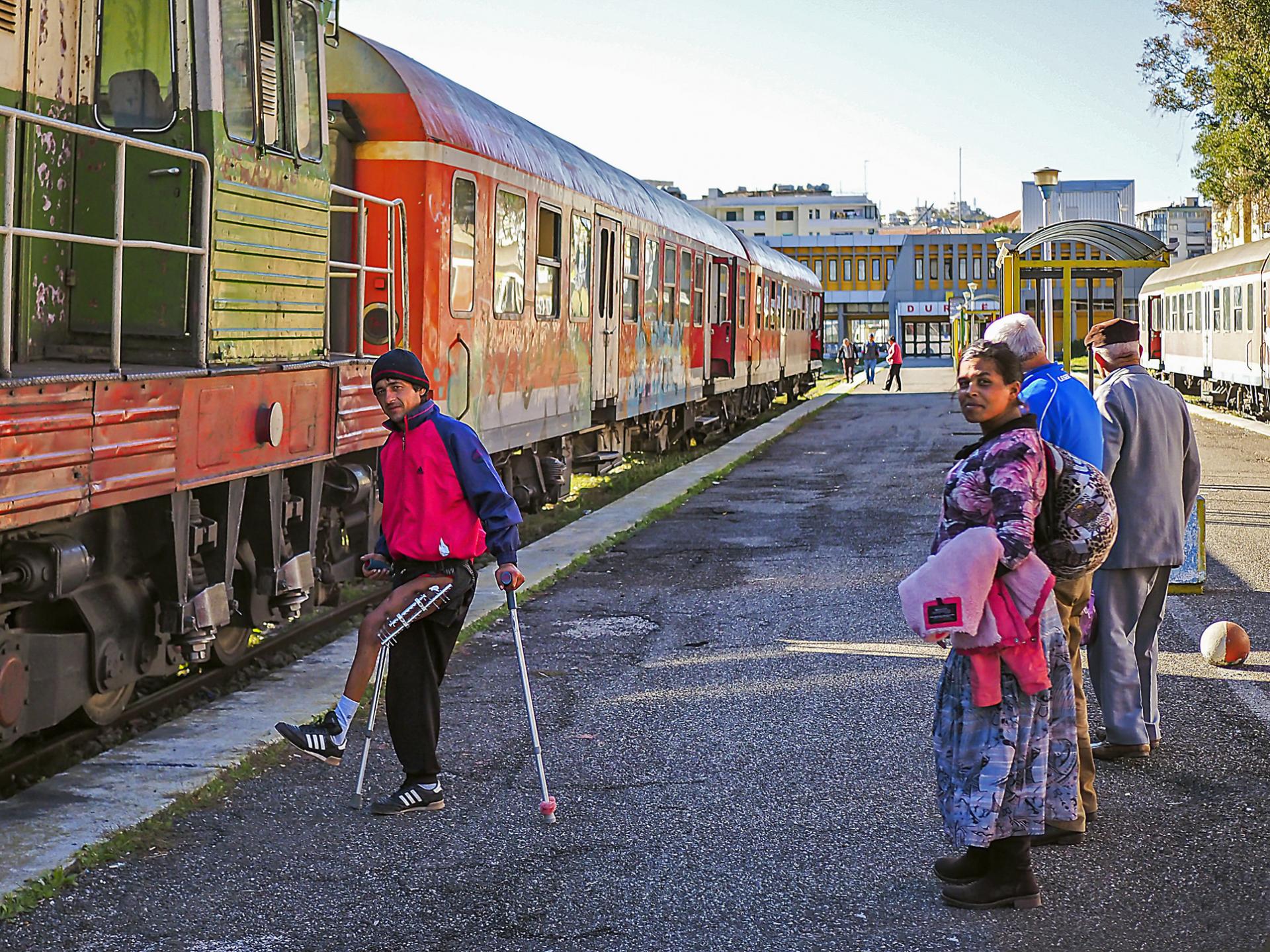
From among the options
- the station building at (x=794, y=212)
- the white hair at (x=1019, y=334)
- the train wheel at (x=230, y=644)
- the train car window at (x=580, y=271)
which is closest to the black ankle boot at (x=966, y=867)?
the white hair at (x=1019, y=334)

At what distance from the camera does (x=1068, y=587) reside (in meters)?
5.83

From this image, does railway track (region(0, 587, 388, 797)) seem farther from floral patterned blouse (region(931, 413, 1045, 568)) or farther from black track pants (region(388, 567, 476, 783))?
floral patterned blouse (region(931, 413, 1045, 568))

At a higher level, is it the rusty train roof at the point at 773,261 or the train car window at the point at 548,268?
the rusty train roof at the point at 773,261

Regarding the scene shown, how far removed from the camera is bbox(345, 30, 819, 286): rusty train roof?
1091cm

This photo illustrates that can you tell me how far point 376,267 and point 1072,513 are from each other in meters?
6.29

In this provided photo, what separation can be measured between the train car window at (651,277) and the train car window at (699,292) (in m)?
3.14

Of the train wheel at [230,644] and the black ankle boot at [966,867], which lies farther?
the train wheel at [230,644]

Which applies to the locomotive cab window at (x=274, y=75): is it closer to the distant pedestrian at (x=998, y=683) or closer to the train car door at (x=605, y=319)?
the distant pedestrian at (x=998, y=683)

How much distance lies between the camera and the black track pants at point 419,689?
20.0ft

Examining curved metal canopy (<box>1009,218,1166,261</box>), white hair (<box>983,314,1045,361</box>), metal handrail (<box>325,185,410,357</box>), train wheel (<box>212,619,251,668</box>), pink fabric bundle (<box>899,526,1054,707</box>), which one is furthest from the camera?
curved metal canopy (<box>1009,218,1166,261</box>)

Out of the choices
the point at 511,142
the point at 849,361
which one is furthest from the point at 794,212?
the point at 511,142

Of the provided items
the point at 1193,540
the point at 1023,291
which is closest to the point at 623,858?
the point at 1193,540

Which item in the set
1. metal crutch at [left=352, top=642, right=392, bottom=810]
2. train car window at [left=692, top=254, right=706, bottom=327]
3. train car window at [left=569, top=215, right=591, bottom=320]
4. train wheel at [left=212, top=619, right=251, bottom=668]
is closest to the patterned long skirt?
metal crutch at [left=352, top=642, right=392, bottom=810]

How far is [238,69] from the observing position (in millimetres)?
7250
